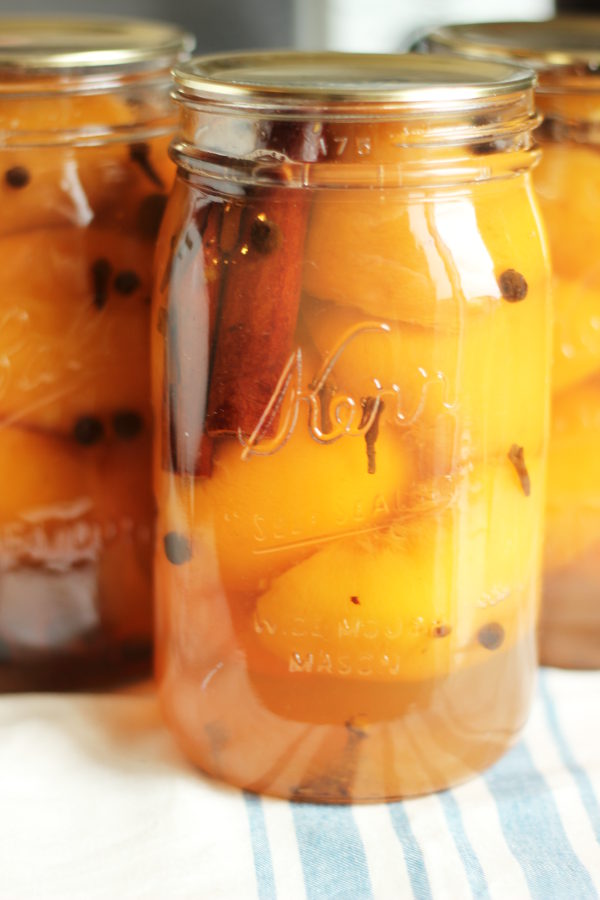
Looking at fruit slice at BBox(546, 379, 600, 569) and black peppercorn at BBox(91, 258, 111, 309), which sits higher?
black peppercorn at BBox(91, 258, 111, 309)

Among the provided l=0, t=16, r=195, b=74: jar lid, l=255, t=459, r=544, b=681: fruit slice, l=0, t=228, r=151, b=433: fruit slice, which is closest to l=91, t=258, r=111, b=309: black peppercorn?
l=0, t=228, r=151, b=433: fruit slice

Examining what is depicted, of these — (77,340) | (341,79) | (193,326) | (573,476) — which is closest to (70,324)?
(77,340)

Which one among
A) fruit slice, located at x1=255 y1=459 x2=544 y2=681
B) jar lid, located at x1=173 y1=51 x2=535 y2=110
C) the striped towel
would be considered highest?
jar lid, located at x1=173 y1=51 x2=535 y2=110

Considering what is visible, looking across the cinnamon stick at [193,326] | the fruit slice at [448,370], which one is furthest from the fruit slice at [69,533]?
the fruit slice at [448,370]

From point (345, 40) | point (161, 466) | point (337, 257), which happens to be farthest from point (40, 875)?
point (345, 40)

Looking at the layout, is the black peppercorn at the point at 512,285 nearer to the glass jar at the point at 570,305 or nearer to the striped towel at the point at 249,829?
the glass jar at the point at 570,305

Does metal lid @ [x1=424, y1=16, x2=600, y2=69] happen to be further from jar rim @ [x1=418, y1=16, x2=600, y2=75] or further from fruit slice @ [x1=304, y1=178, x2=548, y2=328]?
fruit slice @ [x1=304, y1=178, x2=548, y2=328]

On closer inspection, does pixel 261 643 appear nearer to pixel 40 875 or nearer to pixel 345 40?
pixel 40 875
